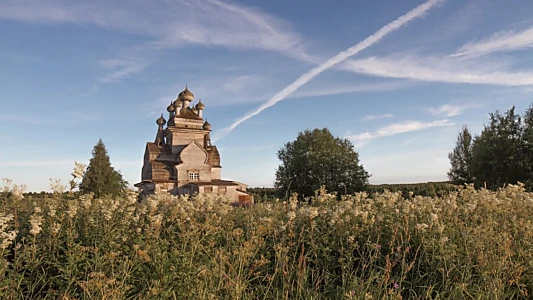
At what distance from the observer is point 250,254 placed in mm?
2803

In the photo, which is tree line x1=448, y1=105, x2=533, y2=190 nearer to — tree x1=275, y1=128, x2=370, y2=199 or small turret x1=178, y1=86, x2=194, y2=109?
tree x1=275, y1=128, x2=370, y2=199

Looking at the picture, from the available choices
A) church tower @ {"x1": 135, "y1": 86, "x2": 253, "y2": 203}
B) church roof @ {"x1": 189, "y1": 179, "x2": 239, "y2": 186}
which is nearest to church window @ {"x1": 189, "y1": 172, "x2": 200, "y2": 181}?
church tower @ {"x1": 135, "y1": 86, "x2": 253, "y2": 203}

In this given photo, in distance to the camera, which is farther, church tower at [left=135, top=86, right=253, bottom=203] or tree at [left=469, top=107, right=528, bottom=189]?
church tower at [left=135, top=86, right=253, bottom=203]

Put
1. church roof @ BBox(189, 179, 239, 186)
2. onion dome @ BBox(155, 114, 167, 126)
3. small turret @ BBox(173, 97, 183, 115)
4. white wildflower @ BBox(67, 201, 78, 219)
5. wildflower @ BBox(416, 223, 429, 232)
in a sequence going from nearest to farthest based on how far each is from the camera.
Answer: white wildflower @ BBox(67, 201, 78, 219)
wildflower @ BBox(416, 223, 429, 232)
church roof @ BBox(189, 179, 239, 186)
small turret @ BBox(173, 97, 183, 115)
onion dome @ BBox(155, 114, 167, 126)

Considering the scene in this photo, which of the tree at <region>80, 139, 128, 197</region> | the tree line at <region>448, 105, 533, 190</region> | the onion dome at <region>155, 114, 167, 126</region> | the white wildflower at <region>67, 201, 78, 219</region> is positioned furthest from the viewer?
the onion dome at <region>155, 114, 167, 126</region>

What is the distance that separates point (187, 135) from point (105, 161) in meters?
9.67

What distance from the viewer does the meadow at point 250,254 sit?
106 inches

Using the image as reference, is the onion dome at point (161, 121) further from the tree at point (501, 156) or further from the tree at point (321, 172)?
the tree at point (501, 156)

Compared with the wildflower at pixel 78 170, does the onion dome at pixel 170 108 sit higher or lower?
higher

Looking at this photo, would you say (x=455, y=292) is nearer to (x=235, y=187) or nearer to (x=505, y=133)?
(x=505, y=133)

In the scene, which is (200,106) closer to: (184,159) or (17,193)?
(184,159)

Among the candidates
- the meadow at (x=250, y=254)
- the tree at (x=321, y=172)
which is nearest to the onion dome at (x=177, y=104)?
the tree at (x=321, y=172)

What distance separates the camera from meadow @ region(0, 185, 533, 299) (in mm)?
2689

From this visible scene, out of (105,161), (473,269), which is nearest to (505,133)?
(473,269)
